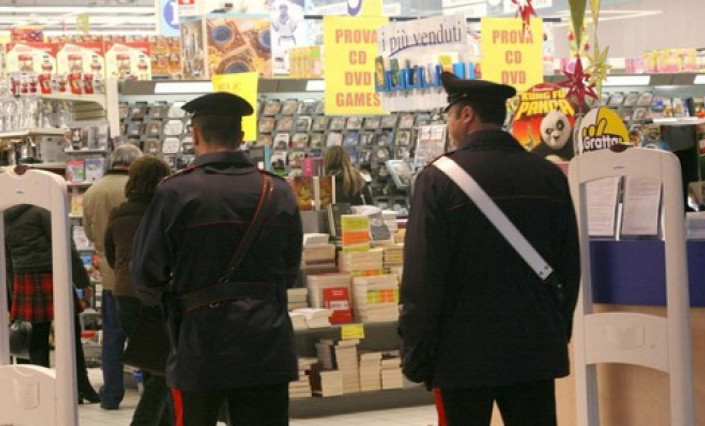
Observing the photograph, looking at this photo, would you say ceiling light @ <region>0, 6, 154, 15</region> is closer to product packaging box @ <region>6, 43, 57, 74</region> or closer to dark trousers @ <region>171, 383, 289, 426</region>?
product packaging box @ <region>6, 43, 57, 74</region>

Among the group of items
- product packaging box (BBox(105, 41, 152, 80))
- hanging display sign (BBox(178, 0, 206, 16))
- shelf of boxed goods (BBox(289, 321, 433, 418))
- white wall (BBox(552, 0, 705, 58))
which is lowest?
shelf of boxed goods (BBox(289, 321, 433, 418))

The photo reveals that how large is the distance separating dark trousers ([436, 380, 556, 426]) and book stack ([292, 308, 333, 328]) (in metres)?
4.72

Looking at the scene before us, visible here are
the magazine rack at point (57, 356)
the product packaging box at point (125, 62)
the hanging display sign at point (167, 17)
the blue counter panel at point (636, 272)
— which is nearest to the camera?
the magazine rack at point (57, 356)

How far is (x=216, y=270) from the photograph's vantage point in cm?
439

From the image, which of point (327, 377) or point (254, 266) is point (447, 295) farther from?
point (327, 377)

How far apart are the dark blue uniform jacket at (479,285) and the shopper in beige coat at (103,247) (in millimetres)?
5473

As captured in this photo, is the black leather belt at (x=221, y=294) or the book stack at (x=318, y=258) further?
the book stack at (x=318, y=258)

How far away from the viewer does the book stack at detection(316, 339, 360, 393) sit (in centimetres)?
887

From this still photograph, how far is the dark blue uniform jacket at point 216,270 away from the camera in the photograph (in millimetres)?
4348

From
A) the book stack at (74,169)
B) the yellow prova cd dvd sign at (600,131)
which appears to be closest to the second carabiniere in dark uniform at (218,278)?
the yellow prova cd dvd sign at (600,131)

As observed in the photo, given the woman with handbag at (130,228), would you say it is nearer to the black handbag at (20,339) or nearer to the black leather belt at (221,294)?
the black handbag at (20,339)

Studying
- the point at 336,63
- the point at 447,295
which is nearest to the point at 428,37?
the point at 336,63

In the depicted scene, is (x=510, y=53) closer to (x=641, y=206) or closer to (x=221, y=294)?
(x=641, y=206)

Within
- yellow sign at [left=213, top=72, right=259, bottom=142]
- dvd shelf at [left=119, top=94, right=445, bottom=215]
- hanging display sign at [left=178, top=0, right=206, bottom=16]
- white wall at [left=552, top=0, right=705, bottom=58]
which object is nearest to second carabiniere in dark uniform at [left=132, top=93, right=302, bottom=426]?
yellow sign at [left=213, top=72, right=259, bottom=142]
